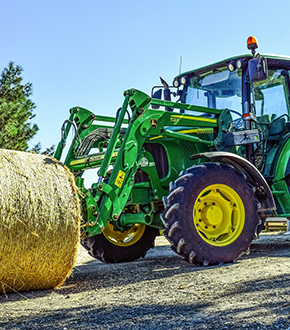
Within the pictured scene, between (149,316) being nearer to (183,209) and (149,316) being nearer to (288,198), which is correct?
(183,209)

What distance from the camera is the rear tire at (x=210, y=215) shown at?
5539mm

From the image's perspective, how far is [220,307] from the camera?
3.62 m

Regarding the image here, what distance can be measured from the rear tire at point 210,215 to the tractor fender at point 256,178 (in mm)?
193

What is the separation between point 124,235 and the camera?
7.36 metres

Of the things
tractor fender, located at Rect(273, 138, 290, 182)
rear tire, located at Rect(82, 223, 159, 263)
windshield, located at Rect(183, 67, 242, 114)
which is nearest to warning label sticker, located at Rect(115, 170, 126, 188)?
rear tire, located at Rect(82, 223, 159, 263)

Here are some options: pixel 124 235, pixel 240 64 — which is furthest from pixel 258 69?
pixel 124 235

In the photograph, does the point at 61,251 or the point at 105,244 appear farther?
the point at 105,244

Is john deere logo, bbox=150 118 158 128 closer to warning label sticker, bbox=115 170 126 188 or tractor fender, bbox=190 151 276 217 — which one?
tractor fender, bbox=190 151 276 217

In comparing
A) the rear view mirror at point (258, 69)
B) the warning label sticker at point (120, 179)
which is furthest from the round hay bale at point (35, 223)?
the rear view mirror at point (258, 69)

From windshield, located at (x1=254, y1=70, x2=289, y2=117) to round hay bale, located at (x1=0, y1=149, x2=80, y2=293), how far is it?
3.57m

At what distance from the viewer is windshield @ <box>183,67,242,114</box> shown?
7102mm

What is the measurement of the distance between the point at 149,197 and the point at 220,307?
3.23 metres

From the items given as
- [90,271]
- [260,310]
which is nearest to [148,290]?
[260,310]

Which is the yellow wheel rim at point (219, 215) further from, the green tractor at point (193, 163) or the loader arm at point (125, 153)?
the loader arm at point (125, 153)
